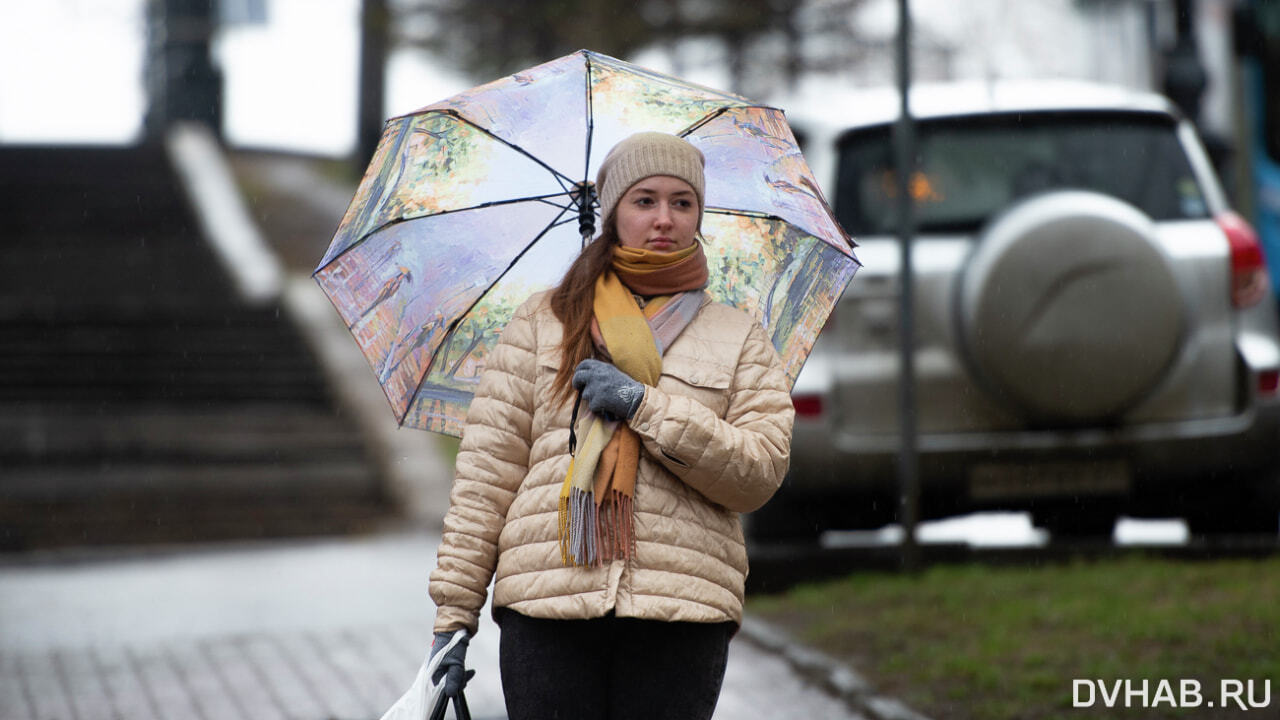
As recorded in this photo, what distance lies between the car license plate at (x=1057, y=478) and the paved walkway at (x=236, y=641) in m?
1.55

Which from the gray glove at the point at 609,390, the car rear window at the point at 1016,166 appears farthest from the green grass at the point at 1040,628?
the gray glove at the point at 609,390

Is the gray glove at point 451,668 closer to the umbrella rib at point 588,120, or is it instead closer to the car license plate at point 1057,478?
the umbrella rib at point 588,120

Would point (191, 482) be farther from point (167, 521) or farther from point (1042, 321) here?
point (1042, 321)

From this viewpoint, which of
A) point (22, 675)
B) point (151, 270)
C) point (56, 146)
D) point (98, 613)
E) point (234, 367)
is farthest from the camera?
point (56, 146)

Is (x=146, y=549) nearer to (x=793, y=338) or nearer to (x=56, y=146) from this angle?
(x=793, y=338)

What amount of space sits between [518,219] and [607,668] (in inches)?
44.4

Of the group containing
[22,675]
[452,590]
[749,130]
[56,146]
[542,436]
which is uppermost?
[56,146]

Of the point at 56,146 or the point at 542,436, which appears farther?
the point at 56,146

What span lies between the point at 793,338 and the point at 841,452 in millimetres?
3860

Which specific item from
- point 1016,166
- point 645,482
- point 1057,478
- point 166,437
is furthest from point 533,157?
point 166,437

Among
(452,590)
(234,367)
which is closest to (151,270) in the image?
(234,367)

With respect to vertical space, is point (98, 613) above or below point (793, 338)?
below

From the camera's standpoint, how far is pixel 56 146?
26188 mm

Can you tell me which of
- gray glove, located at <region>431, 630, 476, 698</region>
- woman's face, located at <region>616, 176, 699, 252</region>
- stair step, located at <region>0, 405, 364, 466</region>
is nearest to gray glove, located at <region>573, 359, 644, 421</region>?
woman's face, located at <region>616, 176, 699, 252</region>
